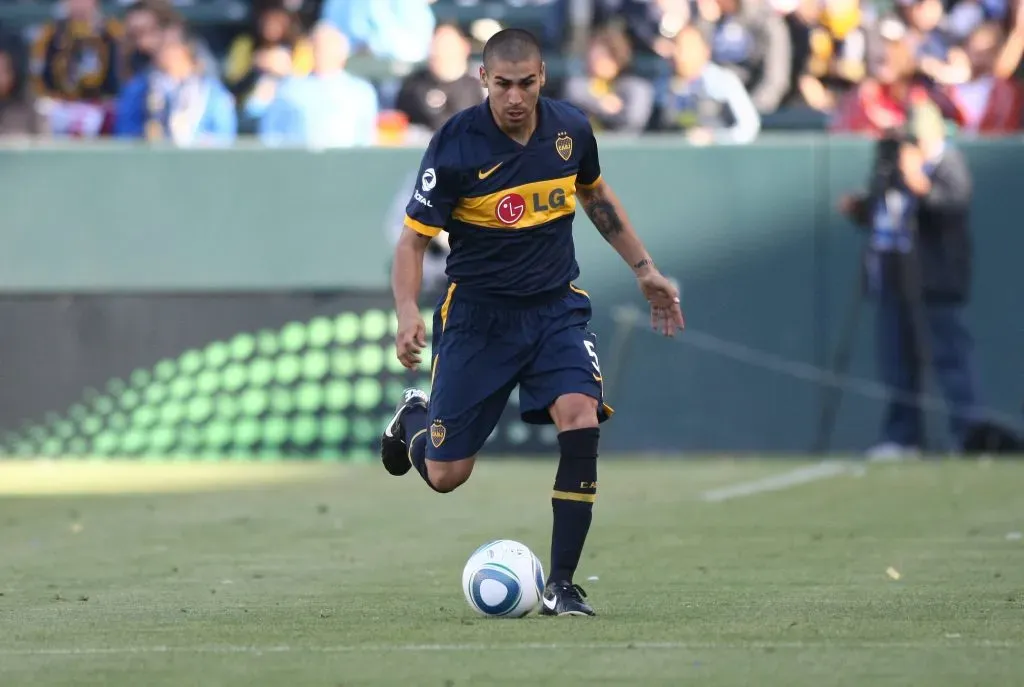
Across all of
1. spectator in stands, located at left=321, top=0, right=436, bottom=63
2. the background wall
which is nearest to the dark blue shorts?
the background wall

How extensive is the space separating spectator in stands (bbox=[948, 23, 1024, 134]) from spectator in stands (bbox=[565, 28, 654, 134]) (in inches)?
110

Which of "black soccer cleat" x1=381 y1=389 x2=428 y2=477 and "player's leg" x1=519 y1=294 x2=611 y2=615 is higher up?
"player's leg" x1=519 y1=294 x2=611 y2=615

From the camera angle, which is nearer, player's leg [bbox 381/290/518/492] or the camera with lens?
player's leg [bbox 381/290/518/492]

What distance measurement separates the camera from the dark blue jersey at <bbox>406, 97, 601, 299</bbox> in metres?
7.24

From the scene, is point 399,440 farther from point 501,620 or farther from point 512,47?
point 512,47

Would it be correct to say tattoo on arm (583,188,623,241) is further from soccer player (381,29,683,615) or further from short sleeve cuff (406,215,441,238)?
short sleeve cuff (406,215,441,238)

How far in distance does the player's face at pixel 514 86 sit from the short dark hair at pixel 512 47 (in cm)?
2

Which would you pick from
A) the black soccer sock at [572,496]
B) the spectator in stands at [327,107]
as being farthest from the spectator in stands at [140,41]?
the black soccer sock at [572,496]

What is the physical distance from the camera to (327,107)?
17.3 meters

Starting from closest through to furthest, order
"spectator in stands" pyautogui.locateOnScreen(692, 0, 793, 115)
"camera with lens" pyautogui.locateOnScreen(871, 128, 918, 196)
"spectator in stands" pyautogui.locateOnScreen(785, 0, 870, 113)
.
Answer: "camera with lens" pyautogui.locateOnScreen(871, 128, 918, 196)
"spectator in stands" pyautogui.locateOnScreen(692, 0, 793, 115)
"spectator in stands" pyautogui.locateOnScreen(785, 0, 870, 113)

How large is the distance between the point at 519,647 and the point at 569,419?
130cm

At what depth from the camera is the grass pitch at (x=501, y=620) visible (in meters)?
5.69

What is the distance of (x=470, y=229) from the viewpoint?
7.41 m

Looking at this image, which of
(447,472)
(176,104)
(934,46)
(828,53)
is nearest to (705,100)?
(828,53)
